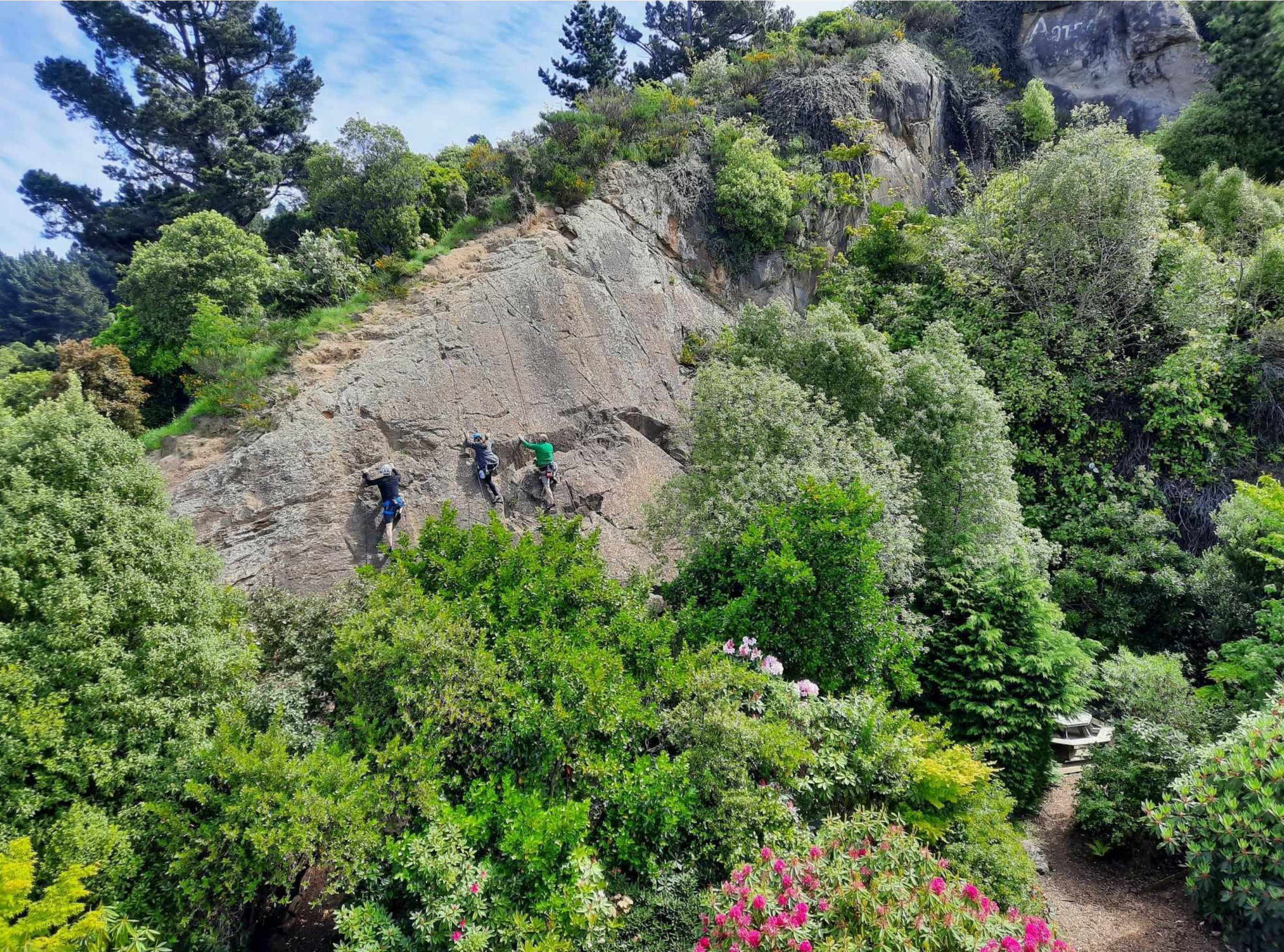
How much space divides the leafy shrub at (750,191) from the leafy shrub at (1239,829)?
1990 cm

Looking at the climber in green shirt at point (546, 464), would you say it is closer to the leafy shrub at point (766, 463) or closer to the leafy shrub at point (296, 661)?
the leafy shrub at point (766, 463)

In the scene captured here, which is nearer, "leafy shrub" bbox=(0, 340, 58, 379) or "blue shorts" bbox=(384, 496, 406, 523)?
"blue shorts" bbox=(384, 496, 406, 523)

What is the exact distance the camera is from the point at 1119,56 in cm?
3278

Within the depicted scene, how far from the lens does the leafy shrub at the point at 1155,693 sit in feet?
33.0

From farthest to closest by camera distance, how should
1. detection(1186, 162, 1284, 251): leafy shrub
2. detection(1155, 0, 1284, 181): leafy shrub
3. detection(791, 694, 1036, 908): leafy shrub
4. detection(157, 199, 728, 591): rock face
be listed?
1. detection(1155, 0, 1284, 181): leafy shrub
2. detection(1186, 162, 1284, 251): leafy shrub
3. detection(157, 199, 728, 591): rock face
4. detection(791, 694, 1036, 908): leafy shrub

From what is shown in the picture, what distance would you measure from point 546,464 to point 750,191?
13845mm

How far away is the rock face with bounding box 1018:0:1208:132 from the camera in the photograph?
103 ft

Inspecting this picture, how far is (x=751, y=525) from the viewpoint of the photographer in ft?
34.9

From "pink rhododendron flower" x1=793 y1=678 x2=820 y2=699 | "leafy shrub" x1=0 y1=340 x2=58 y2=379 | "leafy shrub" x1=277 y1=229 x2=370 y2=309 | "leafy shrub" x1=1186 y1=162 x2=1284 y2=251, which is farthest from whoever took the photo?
"leafy shrub" x1=0 y1=340 x2=58 y2=379

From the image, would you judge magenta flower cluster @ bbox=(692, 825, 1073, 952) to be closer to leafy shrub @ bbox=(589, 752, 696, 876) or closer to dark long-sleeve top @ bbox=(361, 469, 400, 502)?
leafy shrub @ bbox=(589, 752, 696, 876)

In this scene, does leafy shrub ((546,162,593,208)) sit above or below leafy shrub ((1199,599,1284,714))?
above

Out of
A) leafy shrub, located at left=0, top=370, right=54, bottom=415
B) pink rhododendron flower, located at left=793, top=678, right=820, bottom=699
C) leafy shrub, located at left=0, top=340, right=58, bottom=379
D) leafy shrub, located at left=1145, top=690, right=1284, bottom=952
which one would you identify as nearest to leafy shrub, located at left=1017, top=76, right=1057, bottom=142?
leafy shrub, located at left=1145, top=690, right=1284, bottom=952

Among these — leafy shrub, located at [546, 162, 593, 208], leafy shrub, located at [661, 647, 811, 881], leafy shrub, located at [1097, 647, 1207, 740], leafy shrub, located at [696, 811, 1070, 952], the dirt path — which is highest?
leafy shrub, located at [546, 162, 593, 208]

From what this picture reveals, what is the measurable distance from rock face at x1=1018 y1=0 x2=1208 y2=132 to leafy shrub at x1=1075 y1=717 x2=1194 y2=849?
115ft
